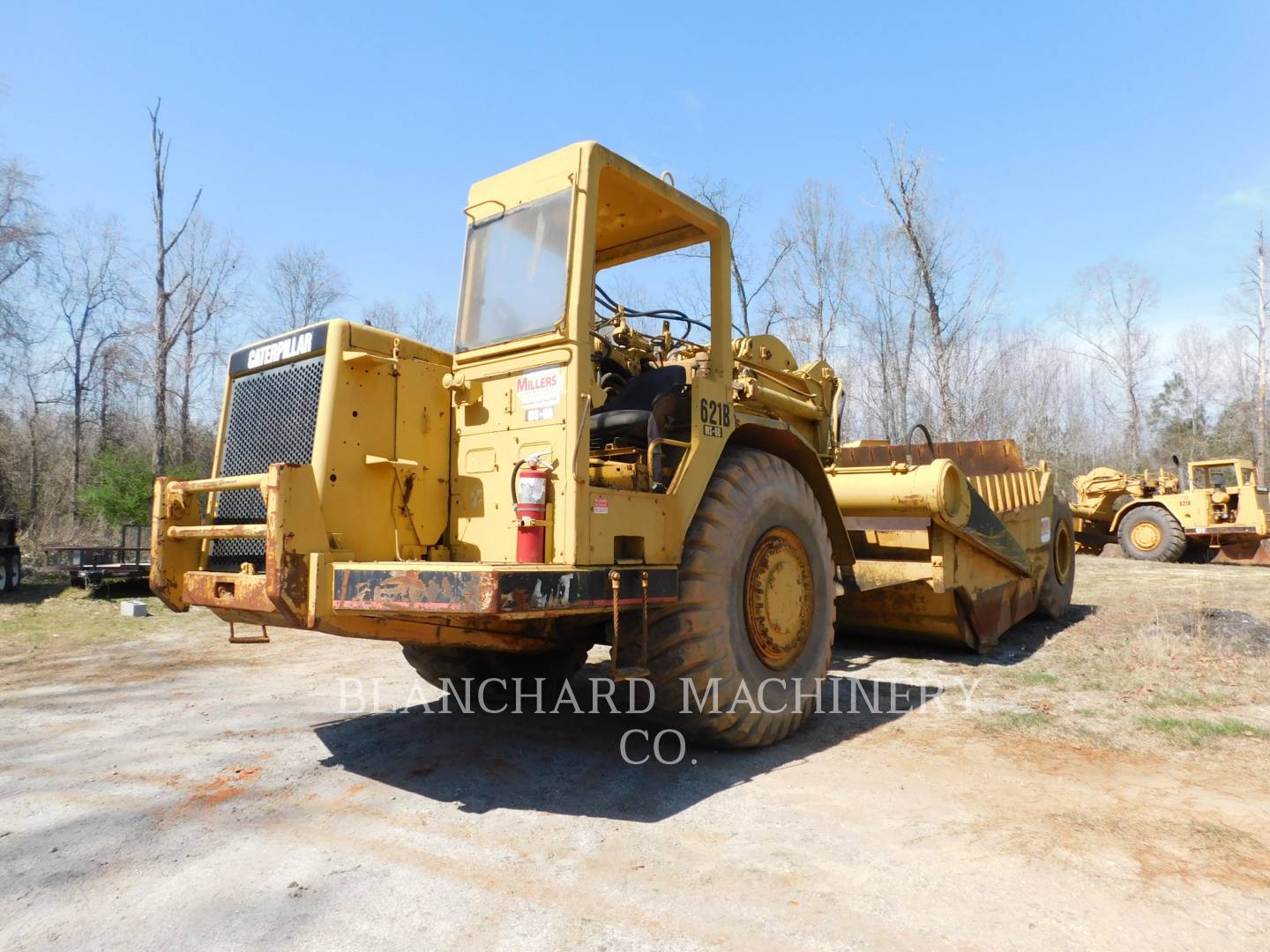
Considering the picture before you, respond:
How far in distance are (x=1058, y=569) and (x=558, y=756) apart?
7.24 m

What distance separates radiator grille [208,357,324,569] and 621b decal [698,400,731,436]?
6.54 ft

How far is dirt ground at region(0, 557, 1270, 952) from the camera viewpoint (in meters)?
2.68

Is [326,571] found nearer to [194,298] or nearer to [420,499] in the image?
[420,499]

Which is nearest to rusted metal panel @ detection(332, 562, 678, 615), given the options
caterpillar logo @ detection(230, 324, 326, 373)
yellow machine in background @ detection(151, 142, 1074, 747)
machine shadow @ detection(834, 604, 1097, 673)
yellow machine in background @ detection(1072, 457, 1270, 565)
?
yellow machine in background @ detection(151, 142, 1074, 747)

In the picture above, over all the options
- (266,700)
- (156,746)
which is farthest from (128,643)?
(156,746)

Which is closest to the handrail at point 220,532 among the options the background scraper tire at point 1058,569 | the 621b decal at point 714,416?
the 621b decal at point 714,416

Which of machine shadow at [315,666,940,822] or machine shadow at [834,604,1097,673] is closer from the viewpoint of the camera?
machine shadow at [315,666,940,822]

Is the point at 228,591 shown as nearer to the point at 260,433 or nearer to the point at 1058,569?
the point at 260,433

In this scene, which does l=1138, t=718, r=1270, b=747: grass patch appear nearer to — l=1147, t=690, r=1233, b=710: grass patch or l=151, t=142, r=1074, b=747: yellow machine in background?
l=1147, t=690, r=1233, b=710: grass patch

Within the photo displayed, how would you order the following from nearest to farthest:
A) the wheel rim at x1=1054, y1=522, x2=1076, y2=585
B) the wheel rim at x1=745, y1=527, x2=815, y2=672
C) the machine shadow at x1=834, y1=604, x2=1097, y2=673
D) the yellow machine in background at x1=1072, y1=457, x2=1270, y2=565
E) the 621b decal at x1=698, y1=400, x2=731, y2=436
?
the 621b decal at x1=698, y1=400, x2=731, y2=436 → the wheel rim at x1=745, y1=527, x2=815, y2=672 → the machine shadow at x1=834, y1=604, x2=1097, y2=673 → the wheel rim at x1=1054, y1=522, x2=1076, y2=585 → the yellow machine in background at x1=1072, y1=457, x2=1270, y2=565

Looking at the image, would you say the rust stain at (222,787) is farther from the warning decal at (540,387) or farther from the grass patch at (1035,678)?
the grass patch at (1035,678)

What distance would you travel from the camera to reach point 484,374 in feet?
14.1

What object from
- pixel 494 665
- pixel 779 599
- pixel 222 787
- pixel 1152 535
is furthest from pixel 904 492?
pixel 1152 535

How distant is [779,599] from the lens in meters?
4.82
